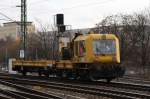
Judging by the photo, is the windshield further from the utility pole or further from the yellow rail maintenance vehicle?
the utility pole

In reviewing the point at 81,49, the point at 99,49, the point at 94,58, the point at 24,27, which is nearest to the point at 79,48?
the point at 81,49

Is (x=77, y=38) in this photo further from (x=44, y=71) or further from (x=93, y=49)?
(x=44, y=71)

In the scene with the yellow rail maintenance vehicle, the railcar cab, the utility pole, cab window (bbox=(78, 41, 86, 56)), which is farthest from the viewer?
the utility pole

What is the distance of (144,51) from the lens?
230 ft

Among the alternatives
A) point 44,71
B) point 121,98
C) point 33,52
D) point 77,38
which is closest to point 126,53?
point 33,52

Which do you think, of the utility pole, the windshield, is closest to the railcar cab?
the windshield

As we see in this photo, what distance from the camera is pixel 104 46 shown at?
30.5 m

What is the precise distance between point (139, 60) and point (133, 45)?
3528 mm

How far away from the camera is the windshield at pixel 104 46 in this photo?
99.7ft

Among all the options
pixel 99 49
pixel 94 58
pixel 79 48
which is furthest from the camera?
pixel 79 48

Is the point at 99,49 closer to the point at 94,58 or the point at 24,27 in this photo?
the point at 94,58

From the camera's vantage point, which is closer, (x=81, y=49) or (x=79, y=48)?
(x=81, y=49)

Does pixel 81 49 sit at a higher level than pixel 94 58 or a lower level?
higher

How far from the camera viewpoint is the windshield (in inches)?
1196
